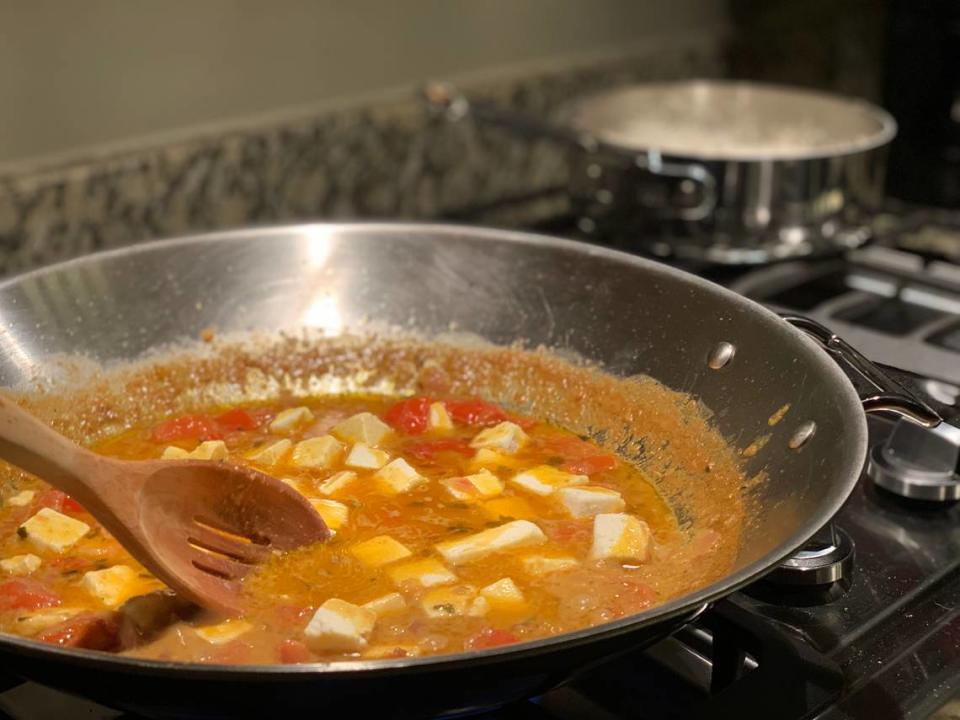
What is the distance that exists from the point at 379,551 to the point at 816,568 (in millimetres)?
429

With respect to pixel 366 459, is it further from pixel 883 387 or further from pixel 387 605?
pixel 883 387

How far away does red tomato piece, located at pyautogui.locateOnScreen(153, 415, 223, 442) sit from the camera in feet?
4.71

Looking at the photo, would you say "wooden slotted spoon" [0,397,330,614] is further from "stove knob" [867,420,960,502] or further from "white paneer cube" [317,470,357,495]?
"stove knob" [867,420,960,502]

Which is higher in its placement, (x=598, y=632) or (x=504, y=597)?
(x=598, y=632)

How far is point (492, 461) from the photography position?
1387 mm

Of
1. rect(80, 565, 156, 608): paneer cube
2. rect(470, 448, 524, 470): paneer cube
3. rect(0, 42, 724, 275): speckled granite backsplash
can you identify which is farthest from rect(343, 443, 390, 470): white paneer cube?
rect(0, 42, 724, 275): speckled granite backsplash

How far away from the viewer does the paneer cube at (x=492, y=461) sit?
1.38 metres

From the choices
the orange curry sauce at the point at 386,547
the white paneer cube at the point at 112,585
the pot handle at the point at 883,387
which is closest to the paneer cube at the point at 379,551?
the orange curry sauce at the point at 386,547

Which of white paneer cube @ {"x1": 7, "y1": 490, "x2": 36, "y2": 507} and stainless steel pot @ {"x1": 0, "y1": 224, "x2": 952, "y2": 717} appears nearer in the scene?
stainless steel pot @ {"x1": 0, "y1": 224, "x2": 952, "y2": 717}

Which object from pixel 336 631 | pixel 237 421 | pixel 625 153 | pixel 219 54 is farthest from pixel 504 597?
pixel 219 54

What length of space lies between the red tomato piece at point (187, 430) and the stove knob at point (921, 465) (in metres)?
0.78

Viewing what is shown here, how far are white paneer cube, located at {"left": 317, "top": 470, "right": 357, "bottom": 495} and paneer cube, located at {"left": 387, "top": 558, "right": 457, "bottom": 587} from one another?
0.61 ft

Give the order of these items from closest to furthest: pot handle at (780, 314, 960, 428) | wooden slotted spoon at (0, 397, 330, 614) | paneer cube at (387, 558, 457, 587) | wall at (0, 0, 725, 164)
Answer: wooden slotted spoon at (0, 397, 330, 614) < pot handle at (780, 314, 960, 428) < paneer cube at (387, 558, 457, 587) < wall at (0, 0, 725, 164)

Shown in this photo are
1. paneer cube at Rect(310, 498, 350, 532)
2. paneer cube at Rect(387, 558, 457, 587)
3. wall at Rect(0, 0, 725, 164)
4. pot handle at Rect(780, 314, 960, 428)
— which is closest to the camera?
pot handle at Rect(780, 314, 960, 428)
